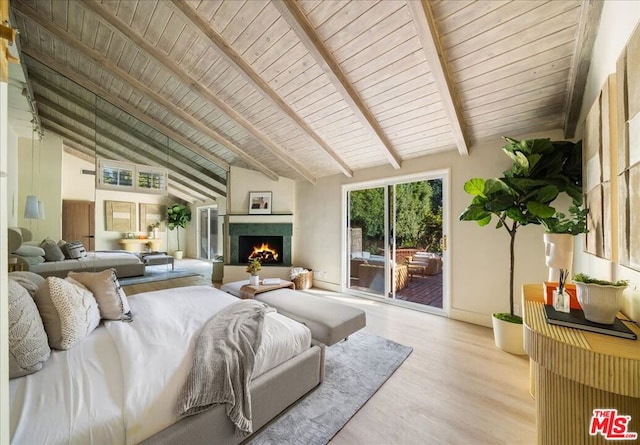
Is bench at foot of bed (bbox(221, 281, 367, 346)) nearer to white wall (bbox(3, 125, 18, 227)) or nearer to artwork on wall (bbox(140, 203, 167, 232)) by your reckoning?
white wall (bbox(3, 125, 18, 227))

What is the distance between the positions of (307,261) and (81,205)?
3935mm

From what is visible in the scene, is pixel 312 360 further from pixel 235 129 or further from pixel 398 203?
pixel 235 129

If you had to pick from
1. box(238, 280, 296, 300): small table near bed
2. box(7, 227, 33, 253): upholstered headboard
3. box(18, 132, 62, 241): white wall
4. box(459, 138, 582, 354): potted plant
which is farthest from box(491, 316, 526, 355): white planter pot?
box(18, 132, 62, 241): white wall

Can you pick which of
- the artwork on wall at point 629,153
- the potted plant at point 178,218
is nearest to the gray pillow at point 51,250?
the potted plant at point 178,218

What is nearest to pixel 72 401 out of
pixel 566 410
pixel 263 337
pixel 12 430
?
pixel 12 430

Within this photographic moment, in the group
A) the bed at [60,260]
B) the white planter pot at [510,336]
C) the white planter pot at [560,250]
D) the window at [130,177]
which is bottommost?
the white planter pot at [510,336]

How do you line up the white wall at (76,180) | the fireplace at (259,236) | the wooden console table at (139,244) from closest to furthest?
the white wall at (76,180) < the wooden console table at (139,244) < the fireplace at (259,236)

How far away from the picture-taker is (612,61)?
1.50 m

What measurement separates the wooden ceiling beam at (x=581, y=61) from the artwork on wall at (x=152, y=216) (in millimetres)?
5859

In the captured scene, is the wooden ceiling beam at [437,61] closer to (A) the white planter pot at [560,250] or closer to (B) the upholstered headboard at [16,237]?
(A) the white planter pot at [560,250]

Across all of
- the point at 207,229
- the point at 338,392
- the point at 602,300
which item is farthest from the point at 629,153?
the point at 207,229

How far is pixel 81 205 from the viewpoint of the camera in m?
3.83

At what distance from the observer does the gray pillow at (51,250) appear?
138 inches

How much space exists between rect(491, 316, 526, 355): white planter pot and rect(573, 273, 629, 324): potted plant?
1.48 metres
